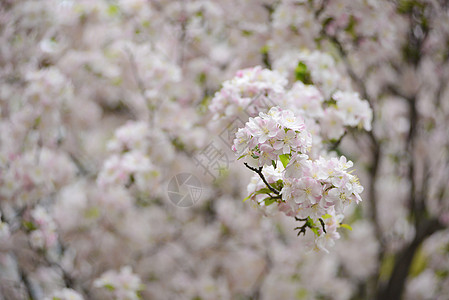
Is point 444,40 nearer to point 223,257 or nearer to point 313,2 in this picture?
point 313,2

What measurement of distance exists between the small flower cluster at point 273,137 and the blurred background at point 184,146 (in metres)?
0.60

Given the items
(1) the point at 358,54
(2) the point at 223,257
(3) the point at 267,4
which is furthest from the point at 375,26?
(2) the point at 223,257

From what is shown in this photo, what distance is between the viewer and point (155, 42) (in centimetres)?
319

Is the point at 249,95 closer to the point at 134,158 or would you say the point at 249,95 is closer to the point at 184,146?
the point at 134,158

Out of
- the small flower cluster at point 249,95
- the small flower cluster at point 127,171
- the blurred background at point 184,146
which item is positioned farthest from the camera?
the blurred background at point 184,146

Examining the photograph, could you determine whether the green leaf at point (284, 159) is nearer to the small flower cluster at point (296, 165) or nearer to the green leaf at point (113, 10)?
the small flower cluster at point (296, 165)

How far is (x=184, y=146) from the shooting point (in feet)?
8.95

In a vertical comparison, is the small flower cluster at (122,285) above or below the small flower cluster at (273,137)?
below

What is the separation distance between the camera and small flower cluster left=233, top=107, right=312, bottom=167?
3.51 feet

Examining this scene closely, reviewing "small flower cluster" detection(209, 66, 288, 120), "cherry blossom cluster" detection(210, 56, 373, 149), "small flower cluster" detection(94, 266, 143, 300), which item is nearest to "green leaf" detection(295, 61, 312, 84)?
"cherry blossom cluster" detection(210, 56, 373, 149)

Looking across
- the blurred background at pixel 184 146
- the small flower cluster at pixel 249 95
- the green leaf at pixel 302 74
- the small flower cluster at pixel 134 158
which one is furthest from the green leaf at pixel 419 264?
the small flower cluster at pixel 249 95

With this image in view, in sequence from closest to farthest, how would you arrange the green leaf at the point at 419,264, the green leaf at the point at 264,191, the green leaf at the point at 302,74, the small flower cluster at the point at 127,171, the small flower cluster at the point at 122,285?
the green leaf at the point at 264,191
the green leaf at the point at 302,74
the small flower cluster at the point at 122,285
the small flower cluster at the point at 127,171
the green leaf at the point at 419,264

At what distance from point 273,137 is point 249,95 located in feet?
1.70

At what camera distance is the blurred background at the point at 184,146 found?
2.33 metres
